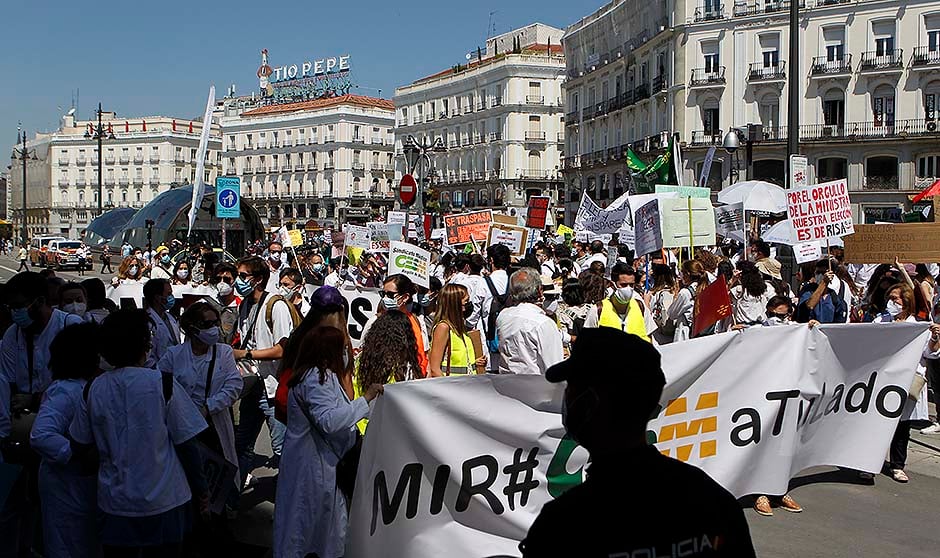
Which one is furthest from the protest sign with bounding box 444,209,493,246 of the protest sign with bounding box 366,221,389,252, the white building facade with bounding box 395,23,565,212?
the white building facade with bounding box 395,23,565,212

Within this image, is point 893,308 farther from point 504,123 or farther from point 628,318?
point 504,123

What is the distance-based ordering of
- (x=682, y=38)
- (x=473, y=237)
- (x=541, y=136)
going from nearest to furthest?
(x=473, y=237)
(x=682, y=38)
(x=541, y=136)

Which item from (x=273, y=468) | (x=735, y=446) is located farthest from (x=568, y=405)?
(x=273, y=468)

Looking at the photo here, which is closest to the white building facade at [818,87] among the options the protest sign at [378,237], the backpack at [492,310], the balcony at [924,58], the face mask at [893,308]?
the balcony at [924,58]

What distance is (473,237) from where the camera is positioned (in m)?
16.7

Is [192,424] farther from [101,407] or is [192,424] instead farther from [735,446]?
[735,446]

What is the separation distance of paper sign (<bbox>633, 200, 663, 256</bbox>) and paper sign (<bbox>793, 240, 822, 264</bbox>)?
1.57m

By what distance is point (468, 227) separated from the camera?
1702 cm

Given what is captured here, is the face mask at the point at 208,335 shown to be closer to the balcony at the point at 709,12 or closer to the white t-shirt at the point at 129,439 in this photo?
the white t-shirt at the point at 129,439

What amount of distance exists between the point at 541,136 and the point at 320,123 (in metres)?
32.4

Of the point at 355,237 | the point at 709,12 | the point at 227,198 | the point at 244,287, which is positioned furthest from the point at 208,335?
the point at 709,12

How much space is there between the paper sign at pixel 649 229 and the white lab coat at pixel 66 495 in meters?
8.03

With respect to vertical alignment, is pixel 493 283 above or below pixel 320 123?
below

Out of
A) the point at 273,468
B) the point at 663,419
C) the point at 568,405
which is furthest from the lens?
the point at 273,468
